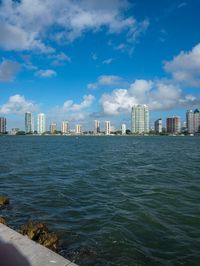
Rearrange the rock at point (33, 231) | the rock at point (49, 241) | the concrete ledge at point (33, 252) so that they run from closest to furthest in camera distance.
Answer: the concrete ledge at point (33, 252), the rock at point (49, 241), the rock at point (33, 231)

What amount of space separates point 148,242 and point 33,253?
5.63 meters

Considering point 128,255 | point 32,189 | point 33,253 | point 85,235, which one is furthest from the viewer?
point 32,189

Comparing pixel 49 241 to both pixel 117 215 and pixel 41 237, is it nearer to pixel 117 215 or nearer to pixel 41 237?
pixel 41 237

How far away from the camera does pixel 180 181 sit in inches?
1080

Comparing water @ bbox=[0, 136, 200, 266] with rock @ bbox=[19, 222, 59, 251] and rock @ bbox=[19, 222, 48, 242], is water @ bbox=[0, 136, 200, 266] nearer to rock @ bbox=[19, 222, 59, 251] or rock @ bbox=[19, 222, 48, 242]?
rock @ bbox=[19, 222, 59, 251]

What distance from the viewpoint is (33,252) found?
8094mm

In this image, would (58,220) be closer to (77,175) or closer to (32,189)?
(32,189)

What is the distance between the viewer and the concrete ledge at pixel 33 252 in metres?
7.53

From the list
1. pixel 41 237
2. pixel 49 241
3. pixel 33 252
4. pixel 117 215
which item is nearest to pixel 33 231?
pixel 41 237

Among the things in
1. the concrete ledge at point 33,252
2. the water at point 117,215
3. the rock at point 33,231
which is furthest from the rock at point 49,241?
the concrete ledge at point 33,252

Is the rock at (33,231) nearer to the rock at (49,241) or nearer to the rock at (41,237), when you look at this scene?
the rock at (41,237)

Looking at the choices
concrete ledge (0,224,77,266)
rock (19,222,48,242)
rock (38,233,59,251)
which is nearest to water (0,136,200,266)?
rock (38,233,59,251)

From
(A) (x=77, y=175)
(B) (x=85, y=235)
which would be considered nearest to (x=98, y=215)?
(B) (x=85, y=235)

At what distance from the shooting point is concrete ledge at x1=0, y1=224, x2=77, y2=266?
753 cm
